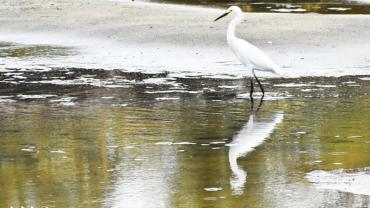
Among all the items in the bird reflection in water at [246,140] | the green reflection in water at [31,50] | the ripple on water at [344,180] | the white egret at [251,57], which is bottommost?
the green reflection in water at [31,50]

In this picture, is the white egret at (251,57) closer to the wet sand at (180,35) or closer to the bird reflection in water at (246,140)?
the wet sand at (180,35)

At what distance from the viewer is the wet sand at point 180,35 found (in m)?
18.7

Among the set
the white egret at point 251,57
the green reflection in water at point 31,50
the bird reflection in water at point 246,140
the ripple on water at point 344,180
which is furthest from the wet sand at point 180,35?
the ripple on water at point 344,180

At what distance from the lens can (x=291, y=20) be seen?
75.3 ft

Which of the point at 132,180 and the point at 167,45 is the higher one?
the point at 132,180

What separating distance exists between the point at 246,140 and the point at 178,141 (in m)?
0.75

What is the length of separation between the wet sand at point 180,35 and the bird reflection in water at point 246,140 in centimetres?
478

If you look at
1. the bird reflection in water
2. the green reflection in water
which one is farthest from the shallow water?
the green reflection in water

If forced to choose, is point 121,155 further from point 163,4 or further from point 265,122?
point 163,4

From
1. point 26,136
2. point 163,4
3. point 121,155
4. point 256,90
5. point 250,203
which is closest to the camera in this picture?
point 250,203

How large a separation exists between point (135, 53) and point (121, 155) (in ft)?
32.2

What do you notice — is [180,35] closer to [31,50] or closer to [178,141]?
[31,50]

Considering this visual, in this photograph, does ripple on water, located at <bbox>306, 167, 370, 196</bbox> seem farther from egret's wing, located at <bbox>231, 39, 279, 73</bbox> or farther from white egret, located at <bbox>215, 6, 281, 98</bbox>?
egret's wing, located at <bbox>231, 39, 279, 73</bbox>

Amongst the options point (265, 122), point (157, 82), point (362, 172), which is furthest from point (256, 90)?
point (362, 172)
